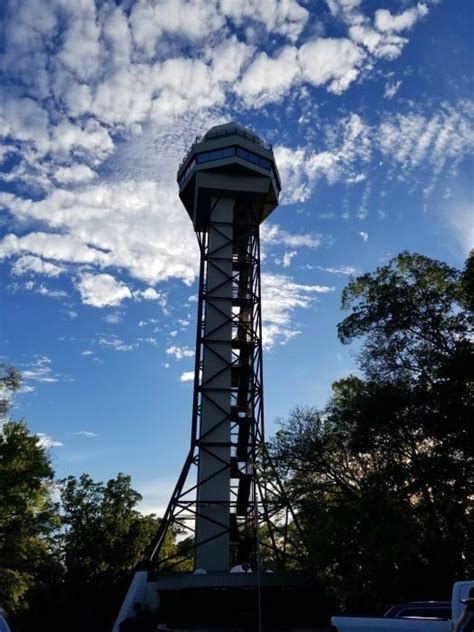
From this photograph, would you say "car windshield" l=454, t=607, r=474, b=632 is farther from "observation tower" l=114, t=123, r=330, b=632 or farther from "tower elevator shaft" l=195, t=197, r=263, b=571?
"tower elevator shaft" l=195, t=197, r=263, b=571

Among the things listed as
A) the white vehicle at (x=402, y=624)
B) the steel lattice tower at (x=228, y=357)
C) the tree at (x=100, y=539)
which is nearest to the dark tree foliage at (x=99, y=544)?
the tree at (x=100, y=539)

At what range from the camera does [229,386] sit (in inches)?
1280

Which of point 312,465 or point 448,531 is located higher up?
point 312,465

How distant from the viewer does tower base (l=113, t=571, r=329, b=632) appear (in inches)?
940

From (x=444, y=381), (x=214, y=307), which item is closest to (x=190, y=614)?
(x=444, y=381)

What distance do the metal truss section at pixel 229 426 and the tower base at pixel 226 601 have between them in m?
2.12

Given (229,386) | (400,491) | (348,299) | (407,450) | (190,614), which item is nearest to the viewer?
(400,491)

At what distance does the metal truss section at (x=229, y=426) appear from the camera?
29438 mm

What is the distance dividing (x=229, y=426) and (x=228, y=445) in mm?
1106

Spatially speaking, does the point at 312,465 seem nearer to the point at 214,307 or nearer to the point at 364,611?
the point at 364,611

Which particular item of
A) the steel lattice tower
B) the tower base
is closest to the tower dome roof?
the steel lattice tower

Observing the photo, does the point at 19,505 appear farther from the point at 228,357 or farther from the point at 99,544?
the point at 99,544

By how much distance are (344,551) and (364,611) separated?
4.82 metres

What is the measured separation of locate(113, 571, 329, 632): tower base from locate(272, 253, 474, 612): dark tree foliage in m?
1.58
